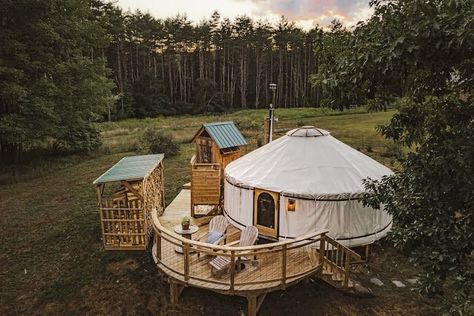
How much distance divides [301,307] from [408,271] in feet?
9.86

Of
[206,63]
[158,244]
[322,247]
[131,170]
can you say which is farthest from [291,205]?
[206,63]

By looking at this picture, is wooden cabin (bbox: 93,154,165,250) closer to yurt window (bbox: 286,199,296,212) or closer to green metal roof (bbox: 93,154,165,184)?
green metal roof (bbox: 93,154,165,184)

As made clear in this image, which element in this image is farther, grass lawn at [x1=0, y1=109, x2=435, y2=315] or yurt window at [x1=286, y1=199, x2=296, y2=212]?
yurt window at [x1=286, y1=199, x2=296, y2=212]

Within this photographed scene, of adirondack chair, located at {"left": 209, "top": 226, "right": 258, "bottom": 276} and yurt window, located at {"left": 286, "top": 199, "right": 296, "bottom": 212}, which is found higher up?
yurt window, located at {"left": 286, "top": 199, "right": 296, "bottom": 212}

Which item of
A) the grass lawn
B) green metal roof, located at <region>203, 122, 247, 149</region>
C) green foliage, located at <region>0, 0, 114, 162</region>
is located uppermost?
green foliage, located at <region>0, 0, 114, 162</region>

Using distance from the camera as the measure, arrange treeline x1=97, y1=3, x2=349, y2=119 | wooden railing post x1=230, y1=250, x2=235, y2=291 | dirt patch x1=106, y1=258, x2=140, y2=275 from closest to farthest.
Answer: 1. wooden railing post x1=230, y1=250, x2=235, y2=291
2. dirt patch x1=106, y1=258, x2=140, y2=275
3. treeline x1=97, y1=3, x2=349, y2=119

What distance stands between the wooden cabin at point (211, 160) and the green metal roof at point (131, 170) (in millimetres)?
1240

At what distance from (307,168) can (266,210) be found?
4.69ft

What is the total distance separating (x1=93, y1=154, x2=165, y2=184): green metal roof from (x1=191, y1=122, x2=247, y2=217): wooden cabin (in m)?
1.24

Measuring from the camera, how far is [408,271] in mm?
8250

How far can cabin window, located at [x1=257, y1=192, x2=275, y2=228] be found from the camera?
866cm

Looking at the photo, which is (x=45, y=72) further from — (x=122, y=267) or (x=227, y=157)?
(x=122, y=267)

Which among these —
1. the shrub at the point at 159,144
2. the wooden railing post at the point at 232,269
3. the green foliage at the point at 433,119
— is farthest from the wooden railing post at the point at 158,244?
the shrub at the point at 159,144

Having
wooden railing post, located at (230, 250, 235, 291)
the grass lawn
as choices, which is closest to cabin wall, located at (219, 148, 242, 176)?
the grass lawn
